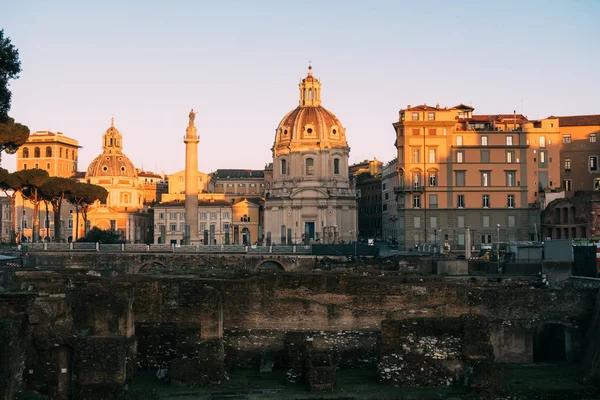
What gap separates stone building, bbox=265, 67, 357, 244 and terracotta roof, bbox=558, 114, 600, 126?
125ft

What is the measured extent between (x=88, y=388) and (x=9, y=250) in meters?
54.8

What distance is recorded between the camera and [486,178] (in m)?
82.6

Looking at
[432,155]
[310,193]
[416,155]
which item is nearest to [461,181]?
[432,155]

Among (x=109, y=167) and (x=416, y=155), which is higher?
(x=109, y=167)

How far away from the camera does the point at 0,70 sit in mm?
36750

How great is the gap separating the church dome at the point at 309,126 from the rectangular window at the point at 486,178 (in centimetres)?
4366

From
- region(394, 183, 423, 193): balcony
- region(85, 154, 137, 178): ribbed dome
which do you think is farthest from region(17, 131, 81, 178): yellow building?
region(394, 183, 423, 193): balcony

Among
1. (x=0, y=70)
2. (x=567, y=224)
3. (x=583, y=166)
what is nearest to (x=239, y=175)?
(x=583, y=166)

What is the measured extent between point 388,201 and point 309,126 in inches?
630

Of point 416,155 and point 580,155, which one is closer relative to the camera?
point 416,155

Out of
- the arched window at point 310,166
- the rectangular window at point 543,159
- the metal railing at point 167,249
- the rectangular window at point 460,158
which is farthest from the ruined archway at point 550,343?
the arched window at point 310,166

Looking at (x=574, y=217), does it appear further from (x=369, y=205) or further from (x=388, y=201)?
(x=369, y=205)

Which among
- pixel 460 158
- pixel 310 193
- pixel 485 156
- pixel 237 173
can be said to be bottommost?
pixel 310 193

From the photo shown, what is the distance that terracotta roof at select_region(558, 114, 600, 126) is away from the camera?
86812 mm
